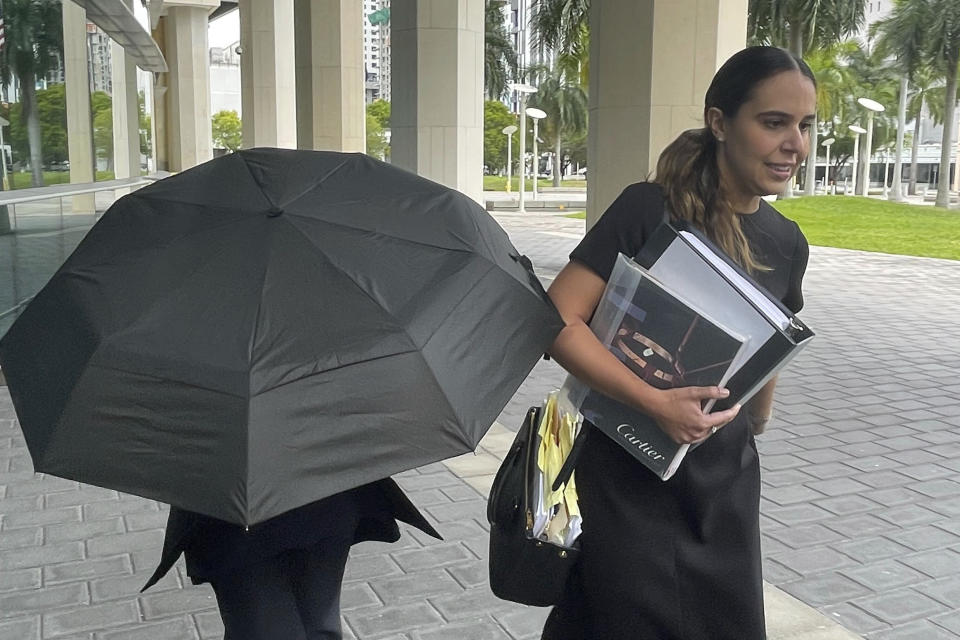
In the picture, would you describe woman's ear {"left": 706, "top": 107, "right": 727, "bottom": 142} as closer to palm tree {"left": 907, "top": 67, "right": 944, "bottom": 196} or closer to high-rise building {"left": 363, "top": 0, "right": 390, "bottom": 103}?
palm tree {"left": 907, "top": 67, "right": 944, "bottom": 196}

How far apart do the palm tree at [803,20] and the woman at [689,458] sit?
1334 inches

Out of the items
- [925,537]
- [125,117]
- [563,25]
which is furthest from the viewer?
[563,25]

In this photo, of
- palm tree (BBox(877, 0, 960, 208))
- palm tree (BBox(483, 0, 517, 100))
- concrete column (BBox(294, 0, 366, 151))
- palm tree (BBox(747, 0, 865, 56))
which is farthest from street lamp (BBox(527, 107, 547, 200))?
concrete column (BBox(294, 0, 366, 151))

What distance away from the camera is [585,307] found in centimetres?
202

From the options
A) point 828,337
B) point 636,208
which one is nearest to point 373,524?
point 636,208

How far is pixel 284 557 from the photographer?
2.12 meters

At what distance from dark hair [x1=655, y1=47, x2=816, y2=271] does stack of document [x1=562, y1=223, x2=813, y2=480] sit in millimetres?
A: 114

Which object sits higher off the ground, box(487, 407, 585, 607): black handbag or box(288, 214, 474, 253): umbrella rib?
box(288, 214, 474, 253): umbrella rib

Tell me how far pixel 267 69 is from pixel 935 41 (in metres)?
30.0

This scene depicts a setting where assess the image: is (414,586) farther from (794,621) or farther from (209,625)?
(794,621)

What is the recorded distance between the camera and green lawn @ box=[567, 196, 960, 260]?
74.7 ft

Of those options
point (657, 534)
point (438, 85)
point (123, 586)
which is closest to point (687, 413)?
point (657, 534)

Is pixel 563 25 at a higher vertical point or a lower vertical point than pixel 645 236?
higher

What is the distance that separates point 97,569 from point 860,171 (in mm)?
81831
